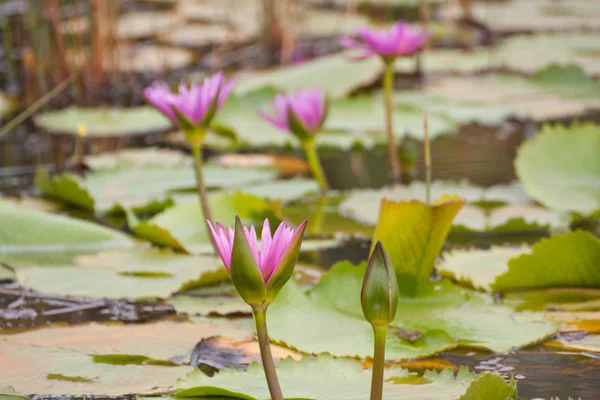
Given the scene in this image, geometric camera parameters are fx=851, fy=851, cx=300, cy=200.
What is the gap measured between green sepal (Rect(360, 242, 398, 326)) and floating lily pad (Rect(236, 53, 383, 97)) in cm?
222

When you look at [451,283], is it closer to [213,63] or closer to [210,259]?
[210,259]

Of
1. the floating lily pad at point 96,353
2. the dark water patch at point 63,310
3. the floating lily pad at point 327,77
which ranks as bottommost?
the dark water patch at point 63,310

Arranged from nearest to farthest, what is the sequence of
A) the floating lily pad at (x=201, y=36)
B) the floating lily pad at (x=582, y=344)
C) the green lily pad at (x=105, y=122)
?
1. the floating lily pad at (x=582, y=344)
2. the green lily pad at (x=105, y=122)
3. the floating lily pad at (x=201, y=36)

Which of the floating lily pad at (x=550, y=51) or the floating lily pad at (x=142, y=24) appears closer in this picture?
the floating lily pad at (x=550, y=51)

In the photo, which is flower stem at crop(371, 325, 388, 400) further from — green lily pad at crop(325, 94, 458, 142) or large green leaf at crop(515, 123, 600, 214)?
green lily pad at crop(325, 94, 458, 142)

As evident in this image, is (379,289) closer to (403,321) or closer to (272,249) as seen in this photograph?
(272,249)

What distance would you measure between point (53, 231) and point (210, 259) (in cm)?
34

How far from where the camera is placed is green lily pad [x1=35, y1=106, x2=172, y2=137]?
2807 mm

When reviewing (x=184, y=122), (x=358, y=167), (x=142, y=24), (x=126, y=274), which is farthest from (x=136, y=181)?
(x=142, y=24)

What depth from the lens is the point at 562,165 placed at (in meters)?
1.83

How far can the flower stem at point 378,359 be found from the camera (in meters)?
0.74

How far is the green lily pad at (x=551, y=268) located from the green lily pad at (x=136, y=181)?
0.78 metres

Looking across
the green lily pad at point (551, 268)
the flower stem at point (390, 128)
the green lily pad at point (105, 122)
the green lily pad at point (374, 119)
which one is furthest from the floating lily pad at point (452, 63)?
the green lily pad at point (551, 268)

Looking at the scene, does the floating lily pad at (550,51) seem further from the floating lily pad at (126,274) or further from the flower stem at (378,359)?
the flower stem at (378,359)
